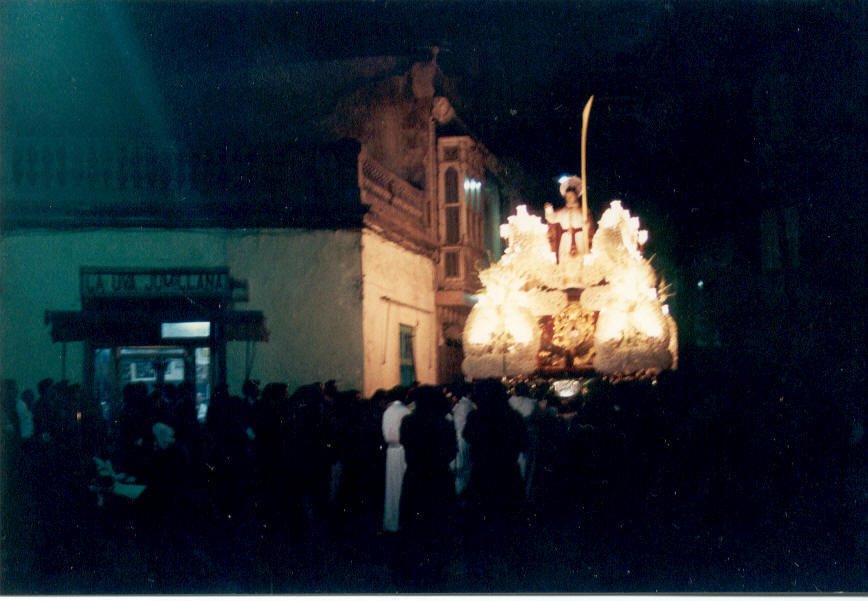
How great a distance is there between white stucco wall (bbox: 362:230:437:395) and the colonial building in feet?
0.04

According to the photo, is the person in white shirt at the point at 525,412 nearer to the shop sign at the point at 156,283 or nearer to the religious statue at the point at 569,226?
the religious statue at the point at 569,226

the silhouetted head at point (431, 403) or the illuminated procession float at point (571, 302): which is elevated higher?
the illuminated procession float at point (571, 302)

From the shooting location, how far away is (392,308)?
267 inches

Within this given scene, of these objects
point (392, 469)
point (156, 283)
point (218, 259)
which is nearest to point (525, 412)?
point (392, 469)

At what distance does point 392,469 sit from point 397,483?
9cm

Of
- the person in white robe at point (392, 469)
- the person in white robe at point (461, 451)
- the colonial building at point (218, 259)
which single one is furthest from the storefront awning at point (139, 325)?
the person in white robe at point (461, 451)

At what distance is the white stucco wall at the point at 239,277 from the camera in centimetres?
612

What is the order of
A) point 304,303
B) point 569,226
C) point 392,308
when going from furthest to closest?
1. point 569,226
2. point 392,308
3. point 304,303

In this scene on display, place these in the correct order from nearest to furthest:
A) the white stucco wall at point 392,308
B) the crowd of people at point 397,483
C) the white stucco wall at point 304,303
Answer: the crowd of people at point 397,483, the white stucco wall at point 304,303, the white stucco wall at point 392,308

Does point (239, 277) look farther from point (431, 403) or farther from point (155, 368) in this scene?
point (431, 403)

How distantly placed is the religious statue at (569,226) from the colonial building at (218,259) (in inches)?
47.4

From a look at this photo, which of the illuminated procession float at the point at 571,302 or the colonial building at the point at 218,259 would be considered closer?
the colonial building at the point at 218,259

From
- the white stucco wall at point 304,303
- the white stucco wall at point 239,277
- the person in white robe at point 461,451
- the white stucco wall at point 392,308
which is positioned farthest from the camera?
the white stucco wall at point 392,308

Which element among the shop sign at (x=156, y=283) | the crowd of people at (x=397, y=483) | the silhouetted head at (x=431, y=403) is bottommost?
the crowd of people at (x=397, y=483)
